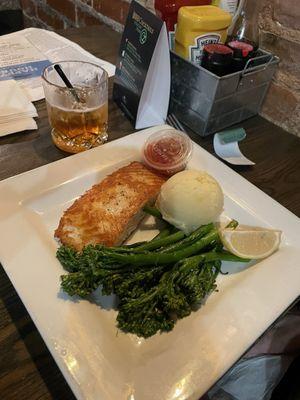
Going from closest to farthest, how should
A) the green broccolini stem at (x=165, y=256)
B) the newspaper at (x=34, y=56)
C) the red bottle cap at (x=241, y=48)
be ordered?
the green broccolini stem at (x=165, y=256)
the red bottle cap at (x=241, y=48)
the newspaper at (x=34, y=56)

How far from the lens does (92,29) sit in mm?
1667

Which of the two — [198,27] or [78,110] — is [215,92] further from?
[78,110]

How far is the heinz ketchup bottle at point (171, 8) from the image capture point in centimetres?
105

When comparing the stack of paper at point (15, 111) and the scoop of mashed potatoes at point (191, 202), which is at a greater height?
the scoop of mashed potatoes at point (191, 202)

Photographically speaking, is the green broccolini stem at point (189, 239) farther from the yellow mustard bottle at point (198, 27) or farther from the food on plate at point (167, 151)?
the yellow mustard bottle at point (198, 27)

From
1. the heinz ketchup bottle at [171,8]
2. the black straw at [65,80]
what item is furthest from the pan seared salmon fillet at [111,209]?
the heinz ketchup bottle at [171,8]

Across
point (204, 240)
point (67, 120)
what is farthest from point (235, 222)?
point (67, 120)

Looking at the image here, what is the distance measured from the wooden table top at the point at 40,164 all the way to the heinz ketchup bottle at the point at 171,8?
0.31 meters

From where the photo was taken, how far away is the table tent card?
37.1 inches

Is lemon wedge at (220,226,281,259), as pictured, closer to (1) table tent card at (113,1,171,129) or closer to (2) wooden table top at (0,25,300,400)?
(2) wooden table top at (0,25,300,400)

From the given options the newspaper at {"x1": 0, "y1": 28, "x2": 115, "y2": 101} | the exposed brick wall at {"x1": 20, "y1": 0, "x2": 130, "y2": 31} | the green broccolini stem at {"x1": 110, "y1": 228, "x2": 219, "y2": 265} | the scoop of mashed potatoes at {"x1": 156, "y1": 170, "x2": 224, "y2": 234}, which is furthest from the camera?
the exposed brick wall at {"x1": 20, "y1": 0, "x2": 130, "y2": 31}

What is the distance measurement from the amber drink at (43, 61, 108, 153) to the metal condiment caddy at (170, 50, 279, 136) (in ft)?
0.81

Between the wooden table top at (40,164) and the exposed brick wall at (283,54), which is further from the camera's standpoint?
the exposed brick wall at (283,54)

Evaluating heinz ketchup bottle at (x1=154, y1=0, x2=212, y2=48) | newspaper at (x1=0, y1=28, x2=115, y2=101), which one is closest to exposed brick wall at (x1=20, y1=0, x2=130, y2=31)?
newspaper at (x1=0, y1=28, x2=115, y2=101)
